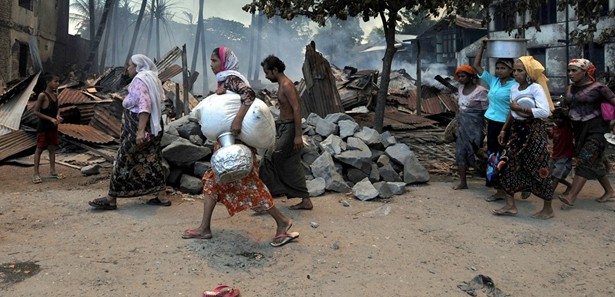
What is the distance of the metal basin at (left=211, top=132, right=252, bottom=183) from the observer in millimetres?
3539

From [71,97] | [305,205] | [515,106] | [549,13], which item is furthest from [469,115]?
[549,13]

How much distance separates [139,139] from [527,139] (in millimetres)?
3668

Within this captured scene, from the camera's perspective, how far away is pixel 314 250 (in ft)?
12.6

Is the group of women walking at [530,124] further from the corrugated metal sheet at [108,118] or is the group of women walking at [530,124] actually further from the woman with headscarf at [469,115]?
the corrugated metal sheet at [108,118]

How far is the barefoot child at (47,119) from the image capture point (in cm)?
628

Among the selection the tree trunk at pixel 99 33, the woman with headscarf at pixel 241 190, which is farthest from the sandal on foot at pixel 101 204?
the tree trunk at pixel 99 33

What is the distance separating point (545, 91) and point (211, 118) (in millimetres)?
3101

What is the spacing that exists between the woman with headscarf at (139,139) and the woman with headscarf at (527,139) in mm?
3430

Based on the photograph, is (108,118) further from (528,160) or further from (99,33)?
(99,33)

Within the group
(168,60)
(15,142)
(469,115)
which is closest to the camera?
(469,115)

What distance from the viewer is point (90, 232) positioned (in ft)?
13.8

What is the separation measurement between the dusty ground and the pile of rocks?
35 centimetres

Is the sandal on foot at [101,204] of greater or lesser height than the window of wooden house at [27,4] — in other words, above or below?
below

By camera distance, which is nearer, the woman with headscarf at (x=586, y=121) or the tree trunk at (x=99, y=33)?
the woman with headscarf at (x=586, y=121)
